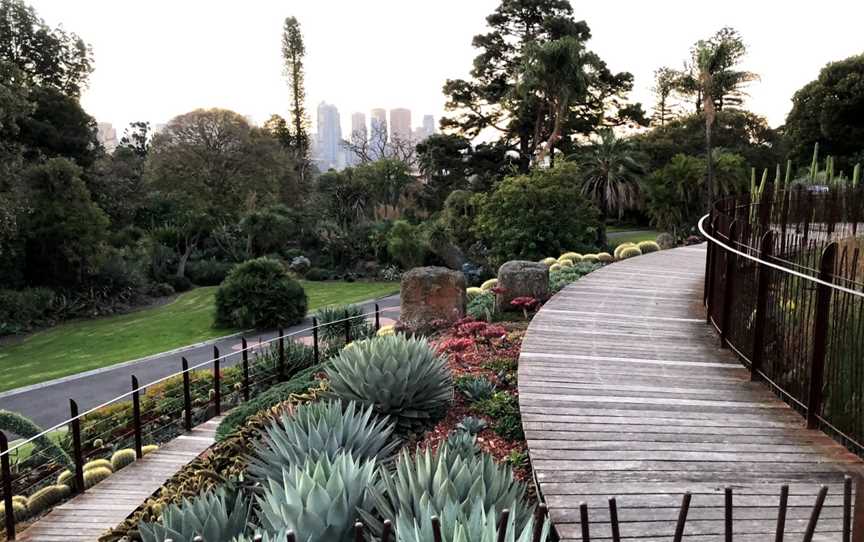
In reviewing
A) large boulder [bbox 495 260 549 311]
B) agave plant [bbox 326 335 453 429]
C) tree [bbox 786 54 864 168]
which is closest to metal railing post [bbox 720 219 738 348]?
agave plant [bbox 326 335 453 429]

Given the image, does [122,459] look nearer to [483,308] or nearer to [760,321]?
[483,308]

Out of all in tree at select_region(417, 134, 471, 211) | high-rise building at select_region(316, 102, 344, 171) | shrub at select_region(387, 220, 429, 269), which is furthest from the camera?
high-rise building at select_region(316, 102, 344, 171)

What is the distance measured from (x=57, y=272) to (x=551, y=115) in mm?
23292

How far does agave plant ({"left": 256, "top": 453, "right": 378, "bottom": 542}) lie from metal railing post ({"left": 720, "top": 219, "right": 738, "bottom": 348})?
4.32 m

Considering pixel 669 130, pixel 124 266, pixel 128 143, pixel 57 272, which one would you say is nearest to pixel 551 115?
pixel 669 130

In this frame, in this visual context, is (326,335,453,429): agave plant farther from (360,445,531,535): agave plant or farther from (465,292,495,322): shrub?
(465,292,495,322): shrub

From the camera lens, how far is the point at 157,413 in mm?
9867

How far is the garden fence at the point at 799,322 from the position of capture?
385 centimetres

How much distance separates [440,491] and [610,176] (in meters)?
28.0

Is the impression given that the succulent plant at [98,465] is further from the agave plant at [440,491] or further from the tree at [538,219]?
the tree at [538,219]

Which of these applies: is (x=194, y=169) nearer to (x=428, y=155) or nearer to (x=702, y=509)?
(x=428, y=155)

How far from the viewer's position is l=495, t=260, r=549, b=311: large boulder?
31.5 feet

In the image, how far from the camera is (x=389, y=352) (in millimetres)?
5086

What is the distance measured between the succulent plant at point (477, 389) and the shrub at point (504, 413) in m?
0.07
